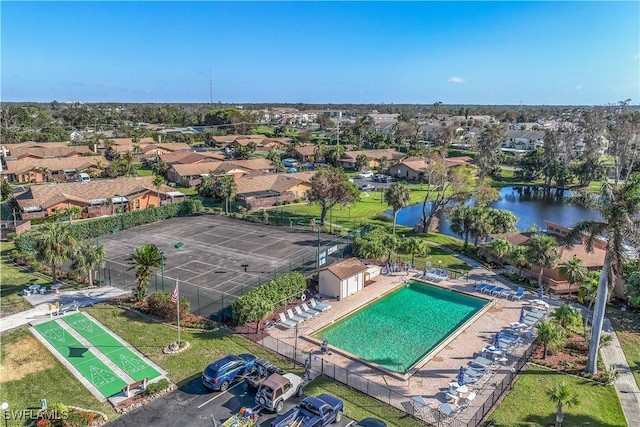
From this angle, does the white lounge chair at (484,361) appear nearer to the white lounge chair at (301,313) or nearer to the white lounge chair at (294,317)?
the white lounge chair at (301,313)

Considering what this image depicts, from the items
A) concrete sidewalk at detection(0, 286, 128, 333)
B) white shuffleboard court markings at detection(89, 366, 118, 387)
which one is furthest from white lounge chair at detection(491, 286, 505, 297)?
concrete sidewalk at detection(0, 286, 128, 333)

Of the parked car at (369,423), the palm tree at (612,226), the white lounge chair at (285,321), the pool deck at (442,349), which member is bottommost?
the pool deck at (442,349)

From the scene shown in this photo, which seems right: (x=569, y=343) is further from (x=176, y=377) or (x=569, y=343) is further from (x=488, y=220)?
(x=176, y=377)

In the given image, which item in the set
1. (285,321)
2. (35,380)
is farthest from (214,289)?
(35,380)

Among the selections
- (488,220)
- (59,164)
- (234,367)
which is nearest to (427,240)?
(488,220)

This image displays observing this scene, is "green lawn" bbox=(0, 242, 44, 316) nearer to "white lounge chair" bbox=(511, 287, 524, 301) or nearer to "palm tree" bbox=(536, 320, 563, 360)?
"palm tree" bbox=(536, 320, 563, 360)

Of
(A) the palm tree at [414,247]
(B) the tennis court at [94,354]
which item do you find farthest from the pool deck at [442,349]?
(B) the tennis court at [94,354]
